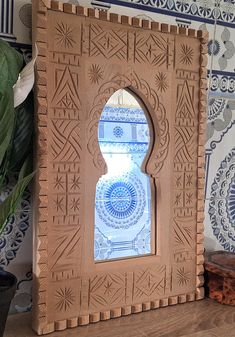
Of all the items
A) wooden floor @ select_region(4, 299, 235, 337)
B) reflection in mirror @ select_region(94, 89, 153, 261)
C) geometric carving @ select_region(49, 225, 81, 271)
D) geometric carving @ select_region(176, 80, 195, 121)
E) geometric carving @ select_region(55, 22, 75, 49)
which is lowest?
wooden floor @ select_region(4, 299, 235, 337)

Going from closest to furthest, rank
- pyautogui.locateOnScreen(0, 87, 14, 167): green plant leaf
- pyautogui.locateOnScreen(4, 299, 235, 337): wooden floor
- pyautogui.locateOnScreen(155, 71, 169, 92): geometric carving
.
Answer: pyautogui.locateOnScreen(0, 87, 14, 167): green plant leaf < pyautogui.locateOnScreen(4, 299, 235, 337): wooden floor < pyautogui.locateOnScreen(155, 71, 169, 92): geometric carving

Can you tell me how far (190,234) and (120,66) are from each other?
1.12 ft

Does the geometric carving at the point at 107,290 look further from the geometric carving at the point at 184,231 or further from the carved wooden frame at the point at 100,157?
the geometric carving at the point at 184,231

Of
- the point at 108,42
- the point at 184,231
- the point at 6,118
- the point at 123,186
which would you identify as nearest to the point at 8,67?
the point at 6,118

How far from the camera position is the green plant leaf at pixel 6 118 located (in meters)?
0.56

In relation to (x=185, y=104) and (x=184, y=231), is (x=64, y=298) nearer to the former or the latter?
(x=184, y=231)

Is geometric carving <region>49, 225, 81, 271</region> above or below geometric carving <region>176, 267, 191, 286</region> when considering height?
above

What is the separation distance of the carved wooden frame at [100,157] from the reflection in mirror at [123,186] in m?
0.02

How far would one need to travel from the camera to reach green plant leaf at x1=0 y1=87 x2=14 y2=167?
562 mm

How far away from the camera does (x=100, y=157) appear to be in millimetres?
721

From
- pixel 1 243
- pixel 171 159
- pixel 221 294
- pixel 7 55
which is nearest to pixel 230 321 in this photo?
pixel 221 294

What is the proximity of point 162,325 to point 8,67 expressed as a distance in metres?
0.47

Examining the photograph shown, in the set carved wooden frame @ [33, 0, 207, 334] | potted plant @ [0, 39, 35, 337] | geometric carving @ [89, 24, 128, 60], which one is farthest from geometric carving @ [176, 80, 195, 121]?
potted plant @ [0, 39, 35, 337]

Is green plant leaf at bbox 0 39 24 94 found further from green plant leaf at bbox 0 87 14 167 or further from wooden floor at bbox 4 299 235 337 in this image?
wooden floor at bbox 4 299 235 337
